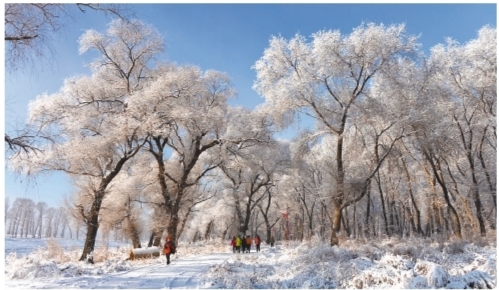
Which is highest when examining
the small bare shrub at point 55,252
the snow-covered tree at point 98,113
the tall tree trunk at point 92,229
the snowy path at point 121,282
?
the snow-covered tree at point 98,113

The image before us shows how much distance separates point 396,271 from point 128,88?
1462 cm

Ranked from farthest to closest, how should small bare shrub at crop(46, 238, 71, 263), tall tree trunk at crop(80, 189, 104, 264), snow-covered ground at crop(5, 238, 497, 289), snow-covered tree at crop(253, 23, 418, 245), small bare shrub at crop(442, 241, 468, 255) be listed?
snow-covered tree at crop(253, 23, 418, 245) → tall tree trunk at crop(80, 189, 104, 264) → small bare shrub at crop(46, 238, 71, 263) → small bare shrub at crop(442, 241, 468, 255) → snow-covered ground at crop(5, 238, 497, 289)

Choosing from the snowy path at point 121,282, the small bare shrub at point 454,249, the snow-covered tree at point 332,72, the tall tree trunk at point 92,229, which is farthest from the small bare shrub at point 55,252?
the small bare shrub at point 454,249

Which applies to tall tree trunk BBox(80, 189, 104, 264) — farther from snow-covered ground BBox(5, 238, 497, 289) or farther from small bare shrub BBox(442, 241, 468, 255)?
small bare shrub BBox(442, 241, 468, 255)

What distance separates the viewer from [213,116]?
1866 centimetres

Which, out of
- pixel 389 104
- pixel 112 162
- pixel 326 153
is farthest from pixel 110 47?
pixel 326 153

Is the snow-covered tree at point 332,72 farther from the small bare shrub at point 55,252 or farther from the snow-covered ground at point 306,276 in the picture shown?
the small bare shrub at point 55,252

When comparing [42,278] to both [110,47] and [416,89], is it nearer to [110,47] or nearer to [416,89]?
[110,47]

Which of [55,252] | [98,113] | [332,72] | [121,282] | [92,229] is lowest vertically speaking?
[121,282]

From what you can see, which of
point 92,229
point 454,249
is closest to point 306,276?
point 454,249

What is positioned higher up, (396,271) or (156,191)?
(156,191)

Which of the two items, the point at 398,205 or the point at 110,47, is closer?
the point at 110,47

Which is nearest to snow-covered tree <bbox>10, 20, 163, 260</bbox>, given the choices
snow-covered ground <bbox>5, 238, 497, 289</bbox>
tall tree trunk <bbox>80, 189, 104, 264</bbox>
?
tall tree trunk <bbox>80, 189, 104, 264</bbox>

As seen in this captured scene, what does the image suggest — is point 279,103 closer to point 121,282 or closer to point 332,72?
point 332,72
